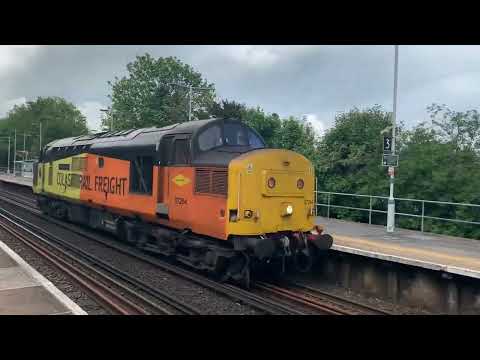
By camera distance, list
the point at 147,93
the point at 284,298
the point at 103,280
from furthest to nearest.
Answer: the point at 147,93
the point at 103,280
the point at 284,298

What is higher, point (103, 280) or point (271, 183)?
point (271, 183)

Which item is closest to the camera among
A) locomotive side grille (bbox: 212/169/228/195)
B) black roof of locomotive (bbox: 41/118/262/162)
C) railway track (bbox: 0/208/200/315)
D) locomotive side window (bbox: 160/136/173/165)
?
railway track (bbox: 0/208/200/315)

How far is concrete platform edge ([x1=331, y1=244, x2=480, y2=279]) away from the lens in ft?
29.3

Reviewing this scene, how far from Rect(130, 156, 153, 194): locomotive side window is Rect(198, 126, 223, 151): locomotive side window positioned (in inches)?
75.3

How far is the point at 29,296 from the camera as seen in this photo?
336 inches

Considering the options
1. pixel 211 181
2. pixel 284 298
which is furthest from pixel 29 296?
pixel 284 298

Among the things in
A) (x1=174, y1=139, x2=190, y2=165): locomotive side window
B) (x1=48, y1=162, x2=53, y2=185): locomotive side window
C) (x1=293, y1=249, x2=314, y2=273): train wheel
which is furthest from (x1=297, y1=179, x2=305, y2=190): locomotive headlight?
(x1=48, y1=162, x2=53, y2=185): locomotive side window

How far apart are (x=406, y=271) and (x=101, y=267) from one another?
25.2 feet

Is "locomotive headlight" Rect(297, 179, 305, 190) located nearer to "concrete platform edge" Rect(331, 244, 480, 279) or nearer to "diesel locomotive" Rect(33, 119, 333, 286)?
"diesel locomotive" Rect(33, 119, 333, 286)

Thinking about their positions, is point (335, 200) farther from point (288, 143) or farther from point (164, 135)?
point (164, 135)

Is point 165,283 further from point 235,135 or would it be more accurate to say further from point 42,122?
point 42,122

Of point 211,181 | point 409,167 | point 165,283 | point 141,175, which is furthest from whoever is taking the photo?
point 409,167

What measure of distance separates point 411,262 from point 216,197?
439 centimetres

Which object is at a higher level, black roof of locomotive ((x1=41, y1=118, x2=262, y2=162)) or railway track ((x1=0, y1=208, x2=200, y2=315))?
black roof of locomotive ((x1=41, y1=118, x2=262, y2=162))
